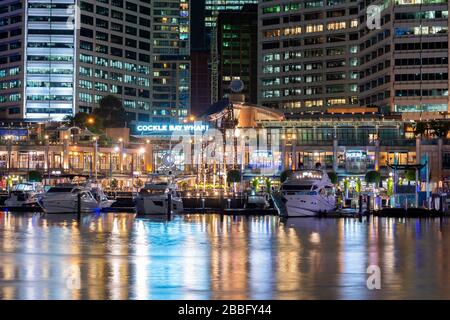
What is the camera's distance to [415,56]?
17312cm

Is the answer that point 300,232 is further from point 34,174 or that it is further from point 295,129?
point 295,129

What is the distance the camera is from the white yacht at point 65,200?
86.1m

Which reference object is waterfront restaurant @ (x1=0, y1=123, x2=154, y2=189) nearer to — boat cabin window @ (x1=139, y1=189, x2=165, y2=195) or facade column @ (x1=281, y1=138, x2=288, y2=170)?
facade column @ (x1=281, y1=138, x2=288, y2=170)

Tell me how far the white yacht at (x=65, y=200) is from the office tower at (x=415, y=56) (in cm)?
9917

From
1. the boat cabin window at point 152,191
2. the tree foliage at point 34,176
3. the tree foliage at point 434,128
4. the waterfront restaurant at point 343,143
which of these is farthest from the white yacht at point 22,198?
the tree foliage at point 434,128

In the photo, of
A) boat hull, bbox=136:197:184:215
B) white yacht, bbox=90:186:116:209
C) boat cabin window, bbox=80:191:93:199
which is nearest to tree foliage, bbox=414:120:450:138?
white yacht, bbox=90:186:116:209

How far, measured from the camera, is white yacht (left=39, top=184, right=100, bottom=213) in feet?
282

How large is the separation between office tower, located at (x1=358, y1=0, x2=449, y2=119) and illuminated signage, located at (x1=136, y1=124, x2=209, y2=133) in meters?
44.4

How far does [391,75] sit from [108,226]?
389ft

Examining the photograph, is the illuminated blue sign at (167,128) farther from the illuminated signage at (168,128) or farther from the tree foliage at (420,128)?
the tree foliage at (420,128)

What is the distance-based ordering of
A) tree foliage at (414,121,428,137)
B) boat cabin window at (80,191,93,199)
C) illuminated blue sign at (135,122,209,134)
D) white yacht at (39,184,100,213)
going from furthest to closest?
illuminated blue sign at (135,122,209,134), tree foliage at (414,121,428,137), boat cabin window at (80,191,93,199), white yacht at (39,184,100,213)

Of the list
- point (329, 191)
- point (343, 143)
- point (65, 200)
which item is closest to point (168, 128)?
point (343, 143)

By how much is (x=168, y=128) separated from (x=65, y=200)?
76.0 m

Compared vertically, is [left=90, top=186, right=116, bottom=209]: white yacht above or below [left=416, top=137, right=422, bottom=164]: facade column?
below
